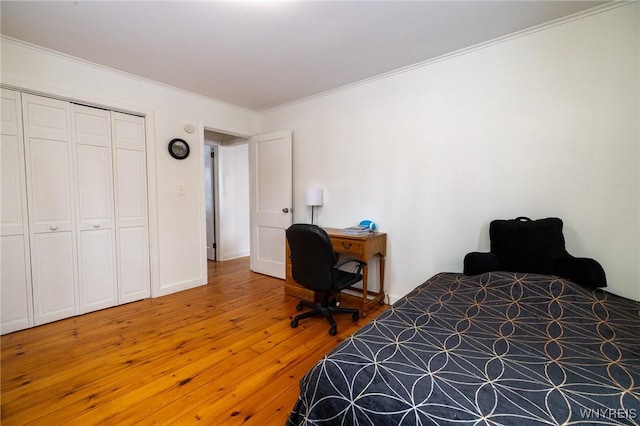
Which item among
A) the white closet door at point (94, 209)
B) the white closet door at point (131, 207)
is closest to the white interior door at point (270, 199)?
the white closet door at point (131, 207)

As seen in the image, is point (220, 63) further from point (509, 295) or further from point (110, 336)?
point (509, 295)

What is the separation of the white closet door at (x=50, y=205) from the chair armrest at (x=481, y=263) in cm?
368

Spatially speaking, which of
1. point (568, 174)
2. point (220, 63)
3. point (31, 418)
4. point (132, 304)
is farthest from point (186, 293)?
point (568, 174)

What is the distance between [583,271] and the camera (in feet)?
5.45

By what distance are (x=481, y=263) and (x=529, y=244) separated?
0.35 metres

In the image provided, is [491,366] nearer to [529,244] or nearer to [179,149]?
[529,244]

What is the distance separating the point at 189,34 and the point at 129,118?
1382 millimetres

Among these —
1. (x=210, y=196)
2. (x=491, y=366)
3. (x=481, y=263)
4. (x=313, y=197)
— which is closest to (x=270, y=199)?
(x=313, y=197)

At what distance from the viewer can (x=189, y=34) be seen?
213 centimetres

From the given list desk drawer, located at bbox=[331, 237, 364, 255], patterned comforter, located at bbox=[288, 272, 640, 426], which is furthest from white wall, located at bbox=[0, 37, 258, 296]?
patterned comforter, located at bbox=[288, 272, 640, 426]

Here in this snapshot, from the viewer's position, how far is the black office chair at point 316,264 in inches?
88.4

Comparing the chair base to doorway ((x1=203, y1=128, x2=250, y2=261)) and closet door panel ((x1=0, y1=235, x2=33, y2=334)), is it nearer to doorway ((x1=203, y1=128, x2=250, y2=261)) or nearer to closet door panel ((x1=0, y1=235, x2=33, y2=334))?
closet door panel ((x1=0, y1=235, x2=33, y2=334))

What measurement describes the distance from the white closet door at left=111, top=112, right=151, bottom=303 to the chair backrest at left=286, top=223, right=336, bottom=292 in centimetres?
190

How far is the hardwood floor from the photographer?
1.48 metres
